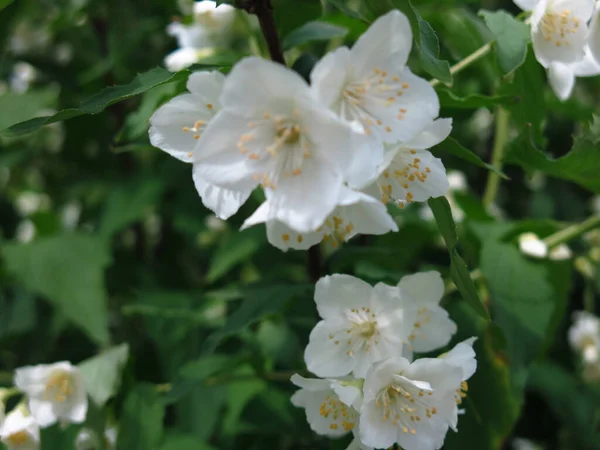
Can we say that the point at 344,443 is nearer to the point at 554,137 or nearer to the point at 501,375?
the point at 501,375

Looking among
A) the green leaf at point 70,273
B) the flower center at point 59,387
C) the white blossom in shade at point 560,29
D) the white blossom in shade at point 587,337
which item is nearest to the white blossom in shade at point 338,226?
the white blossom in shade at point 560,29

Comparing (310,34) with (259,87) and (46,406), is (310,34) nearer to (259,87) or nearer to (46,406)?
(259,87)

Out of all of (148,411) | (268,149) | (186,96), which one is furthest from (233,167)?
(148,411)

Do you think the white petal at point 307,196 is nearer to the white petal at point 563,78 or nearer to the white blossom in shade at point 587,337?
the white petal at point 563,78

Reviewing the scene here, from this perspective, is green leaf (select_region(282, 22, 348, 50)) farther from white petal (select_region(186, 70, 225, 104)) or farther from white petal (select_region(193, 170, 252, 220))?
white petal (select_region(193, 170, 252, 220))

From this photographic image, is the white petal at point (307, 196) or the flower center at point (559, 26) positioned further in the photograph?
the flower center at point (559, 26)

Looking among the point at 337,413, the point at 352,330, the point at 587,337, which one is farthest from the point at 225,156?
the point at 587,337

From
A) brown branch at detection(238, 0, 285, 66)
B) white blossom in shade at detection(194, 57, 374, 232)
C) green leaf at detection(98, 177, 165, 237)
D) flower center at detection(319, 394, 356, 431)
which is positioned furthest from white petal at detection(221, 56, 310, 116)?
green leaf at detection(98, 177, 165, 237)
